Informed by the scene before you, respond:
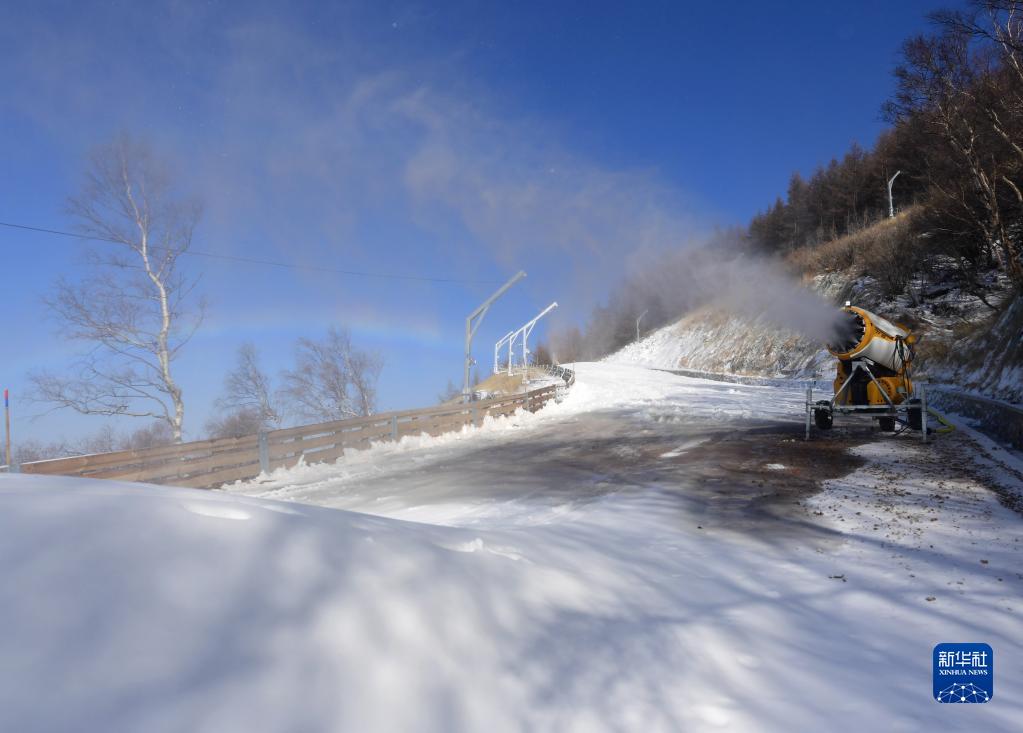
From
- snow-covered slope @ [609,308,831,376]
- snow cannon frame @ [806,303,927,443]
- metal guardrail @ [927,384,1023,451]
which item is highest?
snow-covered slope @ [609,308,831,376]

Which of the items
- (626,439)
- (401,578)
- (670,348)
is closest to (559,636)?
(401,578)

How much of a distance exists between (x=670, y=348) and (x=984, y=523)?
2447 inches

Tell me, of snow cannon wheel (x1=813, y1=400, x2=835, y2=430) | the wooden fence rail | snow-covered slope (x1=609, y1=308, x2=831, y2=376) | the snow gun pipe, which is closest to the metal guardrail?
the snow gun pipe

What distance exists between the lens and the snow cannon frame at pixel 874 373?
455 inches

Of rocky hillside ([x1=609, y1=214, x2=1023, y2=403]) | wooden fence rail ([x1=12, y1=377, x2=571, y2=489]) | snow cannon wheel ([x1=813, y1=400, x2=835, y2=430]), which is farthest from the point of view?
rocky hillside ([x1=609, y1=214, x2=1023, y2=403])

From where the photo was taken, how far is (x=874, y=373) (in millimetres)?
Result: 12062

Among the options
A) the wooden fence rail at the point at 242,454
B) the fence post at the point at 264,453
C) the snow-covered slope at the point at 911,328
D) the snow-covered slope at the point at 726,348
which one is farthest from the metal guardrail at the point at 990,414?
the snow-covered slope at the point at 726,348

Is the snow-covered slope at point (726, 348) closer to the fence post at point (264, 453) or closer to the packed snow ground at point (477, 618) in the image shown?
the fence post at point (264, 453)

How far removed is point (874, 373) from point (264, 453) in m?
12.9

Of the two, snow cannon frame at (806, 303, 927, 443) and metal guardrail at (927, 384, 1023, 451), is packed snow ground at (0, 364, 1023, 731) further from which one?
snow cannon frame at (806, 303, 927, 443)

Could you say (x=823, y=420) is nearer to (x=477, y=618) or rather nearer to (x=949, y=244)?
(x=477, y=618)

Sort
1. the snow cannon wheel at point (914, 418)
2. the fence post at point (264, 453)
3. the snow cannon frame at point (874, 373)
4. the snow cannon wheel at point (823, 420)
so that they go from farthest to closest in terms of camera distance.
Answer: the snow cannon wheel at point (823, 420), the snow cannon wheel at point (914, 418), the snow cannon frame at point (874, 373), the fence post at point (264, 453)

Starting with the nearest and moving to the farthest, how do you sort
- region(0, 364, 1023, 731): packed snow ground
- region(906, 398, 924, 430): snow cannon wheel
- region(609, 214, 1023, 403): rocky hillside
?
region(0, 364, 1023, 731): packed snow ground
region(906, 398, 924, 430): snow cannon wheel
region(609, 214, 1023, 403): rocky hillside

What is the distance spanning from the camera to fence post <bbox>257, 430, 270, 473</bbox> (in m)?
11.1
